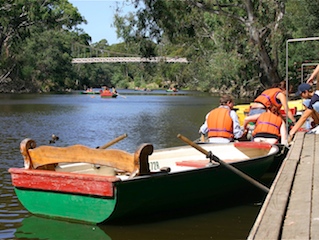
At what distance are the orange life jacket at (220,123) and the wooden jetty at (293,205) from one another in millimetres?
2085

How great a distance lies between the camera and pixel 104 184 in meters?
6.33

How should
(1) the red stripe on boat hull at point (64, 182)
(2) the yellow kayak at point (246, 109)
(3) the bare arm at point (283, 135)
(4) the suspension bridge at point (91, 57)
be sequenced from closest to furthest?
(1) the red stripe on boat hull at point (64, 182) → (3) the bare arm at point (283, 135) → (2) the yellow kayak at point (246, 109) → (4) the suspension bridge at point (91, 57)

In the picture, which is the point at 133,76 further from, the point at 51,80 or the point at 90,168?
the point at 90,168

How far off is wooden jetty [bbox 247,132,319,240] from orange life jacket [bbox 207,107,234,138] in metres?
2.09

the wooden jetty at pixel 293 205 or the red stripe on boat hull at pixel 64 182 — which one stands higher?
the wooden jetty at pixel 293 205

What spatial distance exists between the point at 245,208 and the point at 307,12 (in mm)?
31537

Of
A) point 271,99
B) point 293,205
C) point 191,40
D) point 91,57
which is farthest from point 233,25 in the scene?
point 91,57

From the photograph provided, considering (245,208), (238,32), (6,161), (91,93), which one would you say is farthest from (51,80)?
(245,208)

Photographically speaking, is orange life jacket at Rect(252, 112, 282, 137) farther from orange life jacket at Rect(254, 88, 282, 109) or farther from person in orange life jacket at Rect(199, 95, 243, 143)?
orange life jacket at Rect(254, 88, 282, 109)

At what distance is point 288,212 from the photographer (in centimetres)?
462

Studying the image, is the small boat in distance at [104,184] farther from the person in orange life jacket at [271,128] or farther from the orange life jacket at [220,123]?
the person in orange life jacket at [271,128]

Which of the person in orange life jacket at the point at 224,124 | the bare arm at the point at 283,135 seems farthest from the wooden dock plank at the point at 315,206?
the bare arm at the point at 283,135

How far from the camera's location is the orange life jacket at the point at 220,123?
912 cm

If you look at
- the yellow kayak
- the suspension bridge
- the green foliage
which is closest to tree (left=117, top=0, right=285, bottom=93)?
the green foliage
